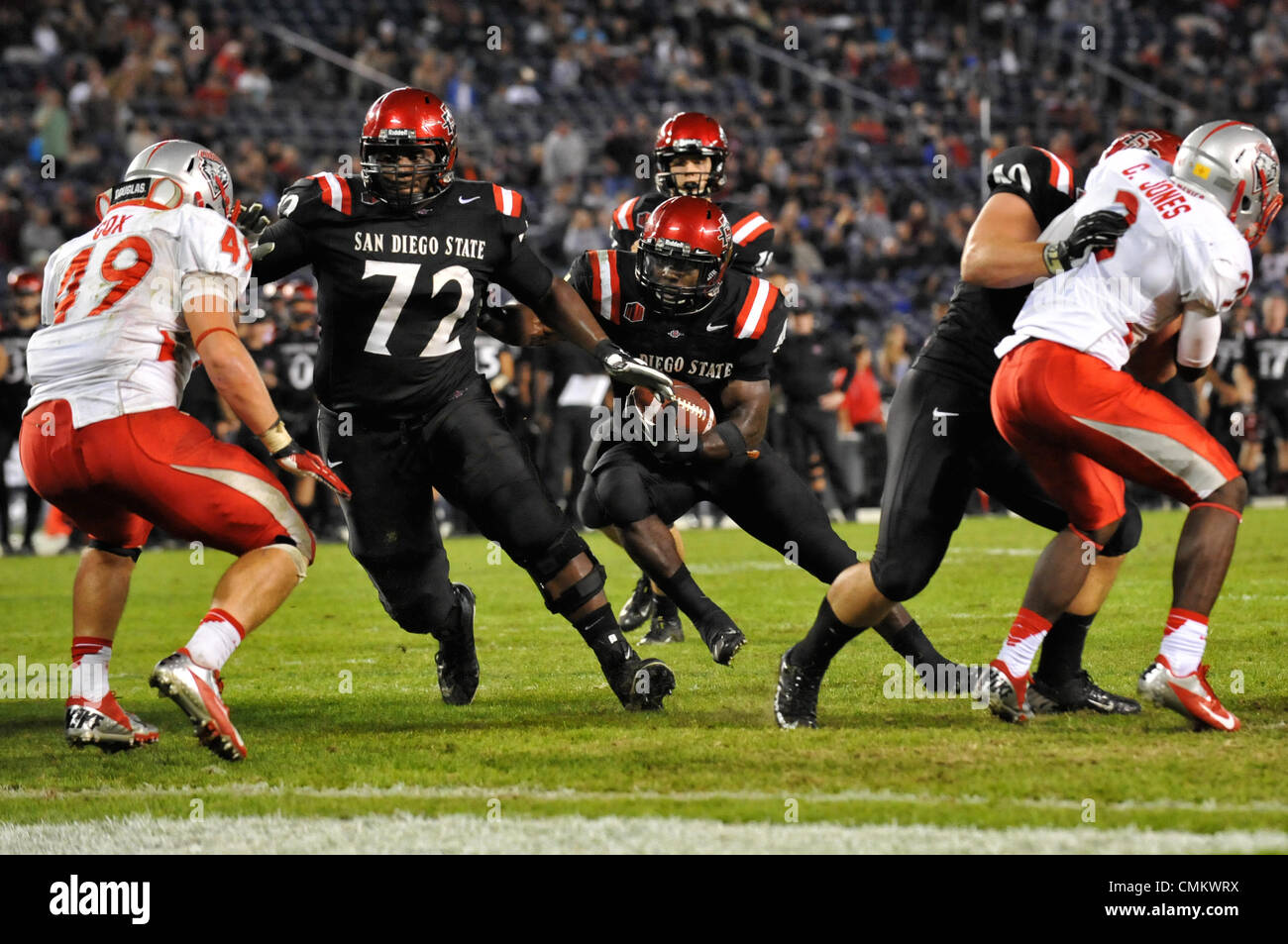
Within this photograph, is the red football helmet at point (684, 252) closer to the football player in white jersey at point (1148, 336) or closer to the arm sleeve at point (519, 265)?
the arm sleeve at point (519, 265)

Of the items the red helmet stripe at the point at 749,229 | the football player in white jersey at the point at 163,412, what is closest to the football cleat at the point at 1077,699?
the football player in white jersey at the point at 163,412

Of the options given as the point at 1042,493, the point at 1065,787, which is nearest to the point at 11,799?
the point at 1065,787

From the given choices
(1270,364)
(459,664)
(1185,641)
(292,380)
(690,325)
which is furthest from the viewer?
(1270,364)

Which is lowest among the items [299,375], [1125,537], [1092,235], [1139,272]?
[299,375]

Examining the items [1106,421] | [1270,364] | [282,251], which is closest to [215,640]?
[282,251]

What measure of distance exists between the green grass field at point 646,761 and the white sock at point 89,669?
0.18 meters

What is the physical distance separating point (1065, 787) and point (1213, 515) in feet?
3.54

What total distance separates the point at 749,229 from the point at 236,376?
319cm

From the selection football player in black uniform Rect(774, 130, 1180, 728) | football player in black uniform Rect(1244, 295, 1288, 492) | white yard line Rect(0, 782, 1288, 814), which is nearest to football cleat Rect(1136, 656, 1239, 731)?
football player in black uniform Rect(774, 130, 1180, 728)

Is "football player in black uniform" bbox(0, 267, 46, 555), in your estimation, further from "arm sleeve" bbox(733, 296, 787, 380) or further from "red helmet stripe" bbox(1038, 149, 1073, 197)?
"red helmet stripe" bbox(1038, 149, 1073, 197)

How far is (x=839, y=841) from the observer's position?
3.48 meters

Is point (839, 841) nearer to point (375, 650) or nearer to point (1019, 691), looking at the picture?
point (1019, 691)

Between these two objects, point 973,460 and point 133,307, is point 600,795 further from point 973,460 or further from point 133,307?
point 133,307

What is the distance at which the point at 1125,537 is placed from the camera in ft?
16.6
